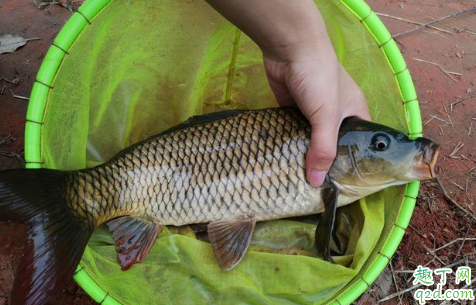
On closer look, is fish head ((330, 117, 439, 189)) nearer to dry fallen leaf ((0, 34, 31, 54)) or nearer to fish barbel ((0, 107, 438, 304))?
fish barbel ((0, 107, 438, 304))

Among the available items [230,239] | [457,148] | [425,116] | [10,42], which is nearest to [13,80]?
[10,42]

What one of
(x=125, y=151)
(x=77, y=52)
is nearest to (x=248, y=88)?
(x=125, y=151)

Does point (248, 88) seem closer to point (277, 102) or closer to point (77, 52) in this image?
point (277, 102)

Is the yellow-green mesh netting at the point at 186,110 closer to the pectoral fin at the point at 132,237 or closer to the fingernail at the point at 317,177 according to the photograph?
the pectoral fin at the point at 132,237

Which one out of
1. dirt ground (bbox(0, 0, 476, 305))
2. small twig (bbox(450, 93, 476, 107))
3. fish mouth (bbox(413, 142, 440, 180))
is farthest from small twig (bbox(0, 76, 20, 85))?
small twig (bbox(450, 93, 476, 107))

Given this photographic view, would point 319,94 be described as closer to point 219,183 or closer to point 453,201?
point 219,183

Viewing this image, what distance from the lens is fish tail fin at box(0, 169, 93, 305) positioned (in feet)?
4.21

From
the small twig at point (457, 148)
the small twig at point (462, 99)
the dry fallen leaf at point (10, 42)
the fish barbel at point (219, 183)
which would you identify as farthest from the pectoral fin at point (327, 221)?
the dry fallen leaf at point (10, 42)

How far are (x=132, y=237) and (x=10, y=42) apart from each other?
1504mm

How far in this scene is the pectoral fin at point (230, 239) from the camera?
1.48 m

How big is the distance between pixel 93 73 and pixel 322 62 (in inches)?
30.5

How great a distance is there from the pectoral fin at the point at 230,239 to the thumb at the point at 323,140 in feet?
1.04

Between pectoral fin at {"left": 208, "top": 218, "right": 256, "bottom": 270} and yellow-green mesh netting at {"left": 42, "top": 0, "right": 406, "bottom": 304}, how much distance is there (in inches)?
1.2

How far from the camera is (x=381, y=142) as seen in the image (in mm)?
1439
